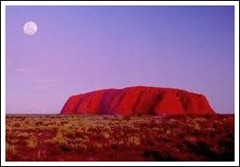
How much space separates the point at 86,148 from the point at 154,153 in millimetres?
1900

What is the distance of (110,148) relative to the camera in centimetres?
1195

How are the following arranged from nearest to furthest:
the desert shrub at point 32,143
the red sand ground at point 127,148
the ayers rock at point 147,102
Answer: the red sand ground at point 127,148 → the desert shrub at point 32,143 → the ayers rock at point 147,102

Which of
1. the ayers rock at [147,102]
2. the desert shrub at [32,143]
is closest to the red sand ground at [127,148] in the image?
the desert shrub at [32,143]

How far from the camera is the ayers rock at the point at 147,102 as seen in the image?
6038cm

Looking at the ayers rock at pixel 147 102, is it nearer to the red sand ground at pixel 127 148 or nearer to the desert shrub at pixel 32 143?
the red sand ground at pixel 127 148

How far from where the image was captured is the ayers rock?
6038 cm

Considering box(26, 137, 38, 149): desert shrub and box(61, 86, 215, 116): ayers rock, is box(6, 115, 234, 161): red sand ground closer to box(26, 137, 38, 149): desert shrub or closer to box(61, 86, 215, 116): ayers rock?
box(26, 137, 38, 149): desert shrub

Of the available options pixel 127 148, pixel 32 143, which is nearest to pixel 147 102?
pixel 32 143

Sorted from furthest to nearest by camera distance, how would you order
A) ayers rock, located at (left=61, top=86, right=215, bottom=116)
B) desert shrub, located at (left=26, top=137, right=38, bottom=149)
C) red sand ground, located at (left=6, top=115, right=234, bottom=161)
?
ayers rock, located at (left=61, top=86, right=215, bottom=116) → desert shrub, located at (left=26, top=137, right=38, bottom=149) → red sand ground, located at (left=6, top=115, right=234, bottom=161)

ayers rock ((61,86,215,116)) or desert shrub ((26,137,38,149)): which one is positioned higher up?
desert shrub ((26,137,38,149))

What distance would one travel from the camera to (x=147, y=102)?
62781mm

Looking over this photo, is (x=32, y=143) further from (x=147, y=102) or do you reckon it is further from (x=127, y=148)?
(x=147, y=102)

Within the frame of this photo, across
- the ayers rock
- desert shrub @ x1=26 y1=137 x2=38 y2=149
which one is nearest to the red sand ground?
desert shrub @ x1=26 y1=137 x2=38 y2=149

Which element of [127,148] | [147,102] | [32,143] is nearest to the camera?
[127,148]
